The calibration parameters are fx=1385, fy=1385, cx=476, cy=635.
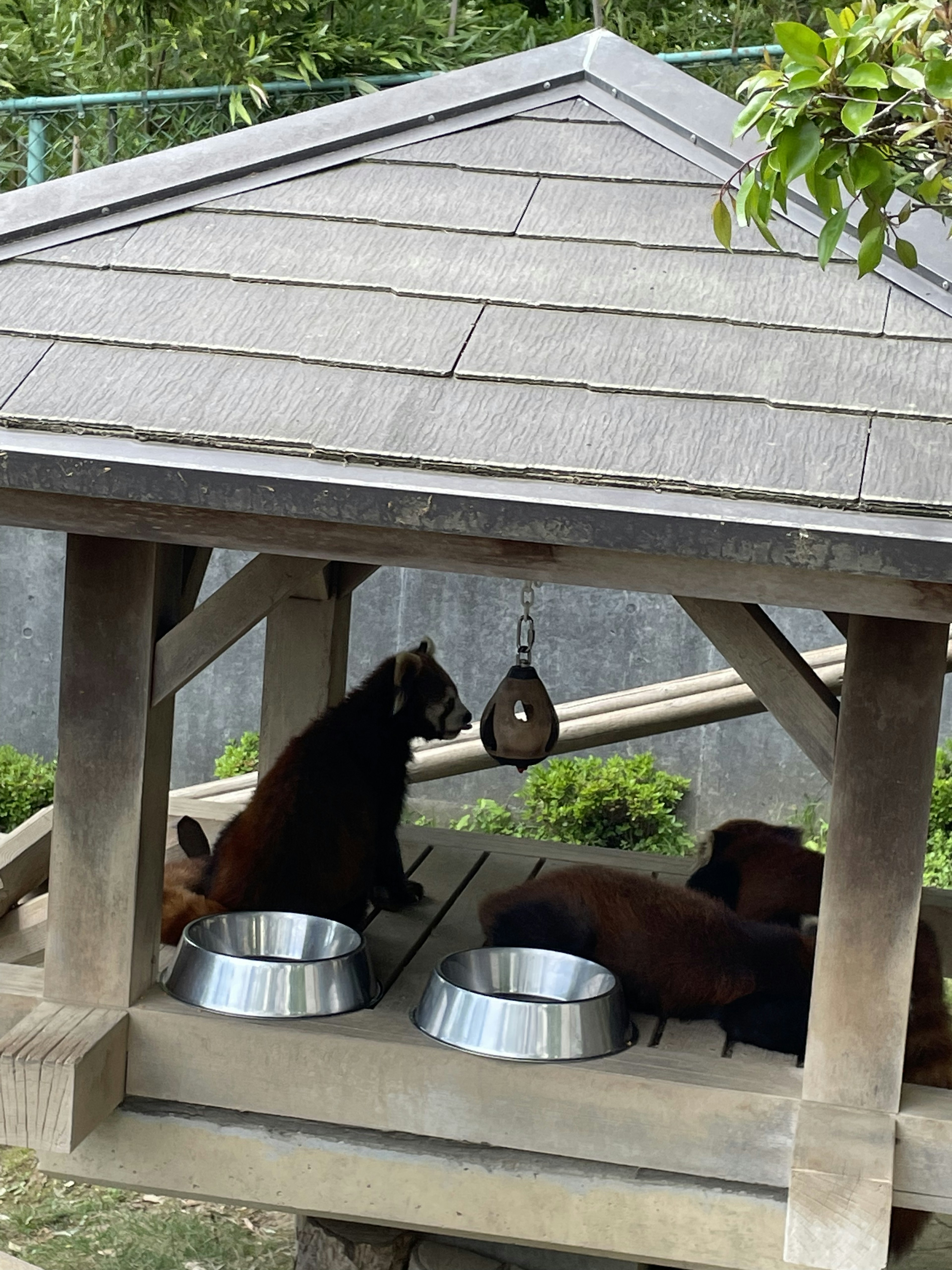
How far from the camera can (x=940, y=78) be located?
4.90ft

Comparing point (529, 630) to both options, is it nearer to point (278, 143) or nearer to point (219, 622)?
Result: point (219, 622)

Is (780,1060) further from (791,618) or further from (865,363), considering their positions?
(791,618)

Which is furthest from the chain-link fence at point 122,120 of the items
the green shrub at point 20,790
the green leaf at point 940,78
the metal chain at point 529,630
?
the green leaf at point 940,78

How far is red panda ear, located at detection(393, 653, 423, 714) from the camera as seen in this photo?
3.44 m

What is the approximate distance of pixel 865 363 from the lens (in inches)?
83.1

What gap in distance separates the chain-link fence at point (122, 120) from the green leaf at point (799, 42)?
5152 millimetres

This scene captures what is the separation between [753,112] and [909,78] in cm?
18

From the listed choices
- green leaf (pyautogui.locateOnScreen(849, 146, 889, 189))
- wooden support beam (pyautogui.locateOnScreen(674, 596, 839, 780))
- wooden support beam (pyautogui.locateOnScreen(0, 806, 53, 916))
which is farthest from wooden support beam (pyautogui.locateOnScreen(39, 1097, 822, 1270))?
green leaf (pyautogui.locateOnScreen(849, 146, 889, 189))

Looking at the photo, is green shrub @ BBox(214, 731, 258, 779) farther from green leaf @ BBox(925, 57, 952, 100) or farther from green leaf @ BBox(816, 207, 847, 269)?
green leaf @ BBox(925, 57, 952, 100)

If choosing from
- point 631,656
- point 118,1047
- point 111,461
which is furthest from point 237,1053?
point 631,656

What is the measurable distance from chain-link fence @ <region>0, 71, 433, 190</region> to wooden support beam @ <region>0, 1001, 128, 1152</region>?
4.88 metres

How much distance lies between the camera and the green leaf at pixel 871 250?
1646 mm

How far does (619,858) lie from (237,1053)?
1.85m

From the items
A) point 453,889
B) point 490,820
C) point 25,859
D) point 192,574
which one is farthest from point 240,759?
point 192,574
